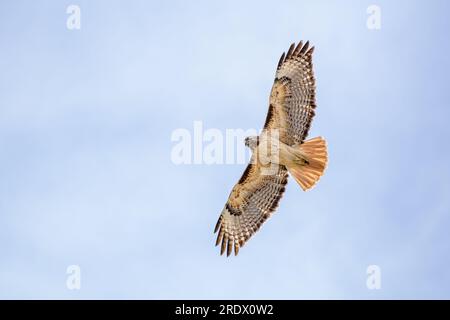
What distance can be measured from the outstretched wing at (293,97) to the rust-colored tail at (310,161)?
217mm

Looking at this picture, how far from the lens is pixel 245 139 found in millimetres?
13039

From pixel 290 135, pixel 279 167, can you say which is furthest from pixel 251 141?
pixel 279 167

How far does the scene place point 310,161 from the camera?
12.8 metres

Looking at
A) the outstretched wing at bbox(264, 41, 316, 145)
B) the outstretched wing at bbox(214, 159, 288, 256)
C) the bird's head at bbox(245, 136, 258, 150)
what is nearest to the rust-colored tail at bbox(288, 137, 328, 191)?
the outstretched wing at bbox(264, 41, 316, 145)

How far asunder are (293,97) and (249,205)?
2248 millimetres

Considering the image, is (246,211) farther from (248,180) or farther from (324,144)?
(324,144)

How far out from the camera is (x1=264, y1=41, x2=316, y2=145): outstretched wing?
1295 centimetres

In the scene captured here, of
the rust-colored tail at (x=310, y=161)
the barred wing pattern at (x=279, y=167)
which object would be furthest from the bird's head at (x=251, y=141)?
the rust-colored tail at (x=310, y=161)

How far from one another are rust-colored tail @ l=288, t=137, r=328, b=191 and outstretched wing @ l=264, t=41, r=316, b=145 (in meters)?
0.22

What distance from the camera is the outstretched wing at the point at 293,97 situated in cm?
1295

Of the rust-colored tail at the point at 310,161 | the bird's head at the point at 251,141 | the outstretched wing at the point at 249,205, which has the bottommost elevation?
the outstretched wing at the point at 249,205

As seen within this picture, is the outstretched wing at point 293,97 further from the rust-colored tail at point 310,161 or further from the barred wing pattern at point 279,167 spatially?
the rust-colored tail at point 310,161

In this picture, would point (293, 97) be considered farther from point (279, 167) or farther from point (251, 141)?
point (279, 167)

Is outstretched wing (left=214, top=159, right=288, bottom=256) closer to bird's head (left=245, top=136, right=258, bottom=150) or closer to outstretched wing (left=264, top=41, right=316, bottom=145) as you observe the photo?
bird's head (left=245, top=136, right=258, bottom=150)
